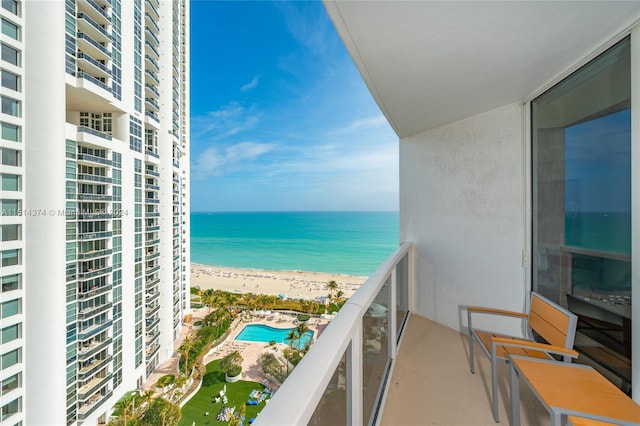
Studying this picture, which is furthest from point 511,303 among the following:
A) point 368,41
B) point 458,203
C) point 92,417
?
point 92,417

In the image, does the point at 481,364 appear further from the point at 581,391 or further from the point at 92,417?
the point at 92,417

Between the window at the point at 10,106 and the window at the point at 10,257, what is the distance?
12.0 feet

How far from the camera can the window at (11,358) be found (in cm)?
780

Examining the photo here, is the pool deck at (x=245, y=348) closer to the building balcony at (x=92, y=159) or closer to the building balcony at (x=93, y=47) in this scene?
the building balcony at (x=92, y=159)

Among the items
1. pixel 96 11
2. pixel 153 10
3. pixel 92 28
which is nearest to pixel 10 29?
pixel 92 28

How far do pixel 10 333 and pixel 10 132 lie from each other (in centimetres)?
582

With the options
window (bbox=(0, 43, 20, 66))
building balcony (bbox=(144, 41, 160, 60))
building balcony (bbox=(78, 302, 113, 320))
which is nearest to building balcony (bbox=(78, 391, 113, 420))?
building balcony (bbox=(78, 302, 113, 320))

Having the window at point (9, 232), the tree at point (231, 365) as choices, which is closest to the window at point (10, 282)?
the window at point (9, 232)

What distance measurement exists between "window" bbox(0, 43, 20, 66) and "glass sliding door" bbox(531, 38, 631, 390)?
1182cm

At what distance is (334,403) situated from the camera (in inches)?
28.7

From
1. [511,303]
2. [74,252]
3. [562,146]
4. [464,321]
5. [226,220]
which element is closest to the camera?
[562,146]

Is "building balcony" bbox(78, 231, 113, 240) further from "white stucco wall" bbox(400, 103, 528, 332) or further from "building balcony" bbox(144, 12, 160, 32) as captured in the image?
"white stucco wall" bbox(400, 103, 528, 332)

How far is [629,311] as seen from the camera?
4.64 feet

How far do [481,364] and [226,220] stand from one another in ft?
127
